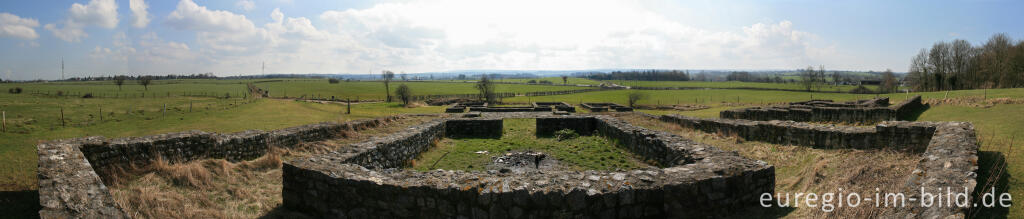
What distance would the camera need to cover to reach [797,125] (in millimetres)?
11297

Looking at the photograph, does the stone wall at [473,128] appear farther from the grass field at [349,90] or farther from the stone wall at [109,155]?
the grass field at [349,90]

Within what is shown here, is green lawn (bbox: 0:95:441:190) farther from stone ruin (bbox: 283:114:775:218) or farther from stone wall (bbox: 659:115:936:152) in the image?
stone wall (bbox: 659:115:936:152)

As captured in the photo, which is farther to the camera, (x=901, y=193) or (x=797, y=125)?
(x=797, y=125)

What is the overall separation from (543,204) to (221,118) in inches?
861

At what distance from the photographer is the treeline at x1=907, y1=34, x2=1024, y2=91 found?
38.4 meters

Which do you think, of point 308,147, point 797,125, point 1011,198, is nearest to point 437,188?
point 1011,198

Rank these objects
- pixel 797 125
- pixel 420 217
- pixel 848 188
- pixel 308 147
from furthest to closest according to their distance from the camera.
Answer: pixel 308 147 < pixel 797 125 < pixel 848 188 < pixel 420 217

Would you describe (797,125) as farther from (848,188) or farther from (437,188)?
(437,188)

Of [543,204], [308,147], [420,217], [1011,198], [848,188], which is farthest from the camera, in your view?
[308,147]

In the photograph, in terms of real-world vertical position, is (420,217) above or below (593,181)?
below

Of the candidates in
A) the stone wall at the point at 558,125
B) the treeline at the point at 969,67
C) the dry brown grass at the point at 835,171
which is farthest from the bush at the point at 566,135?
the treeline at the point at 969,67

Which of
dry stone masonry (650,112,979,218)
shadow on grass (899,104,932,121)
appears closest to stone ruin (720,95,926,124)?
shadow on grass (899,104,932,121)

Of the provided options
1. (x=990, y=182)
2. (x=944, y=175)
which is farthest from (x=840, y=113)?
(x=944, y=175)

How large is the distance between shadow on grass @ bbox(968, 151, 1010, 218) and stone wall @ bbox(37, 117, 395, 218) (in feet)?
33.6
